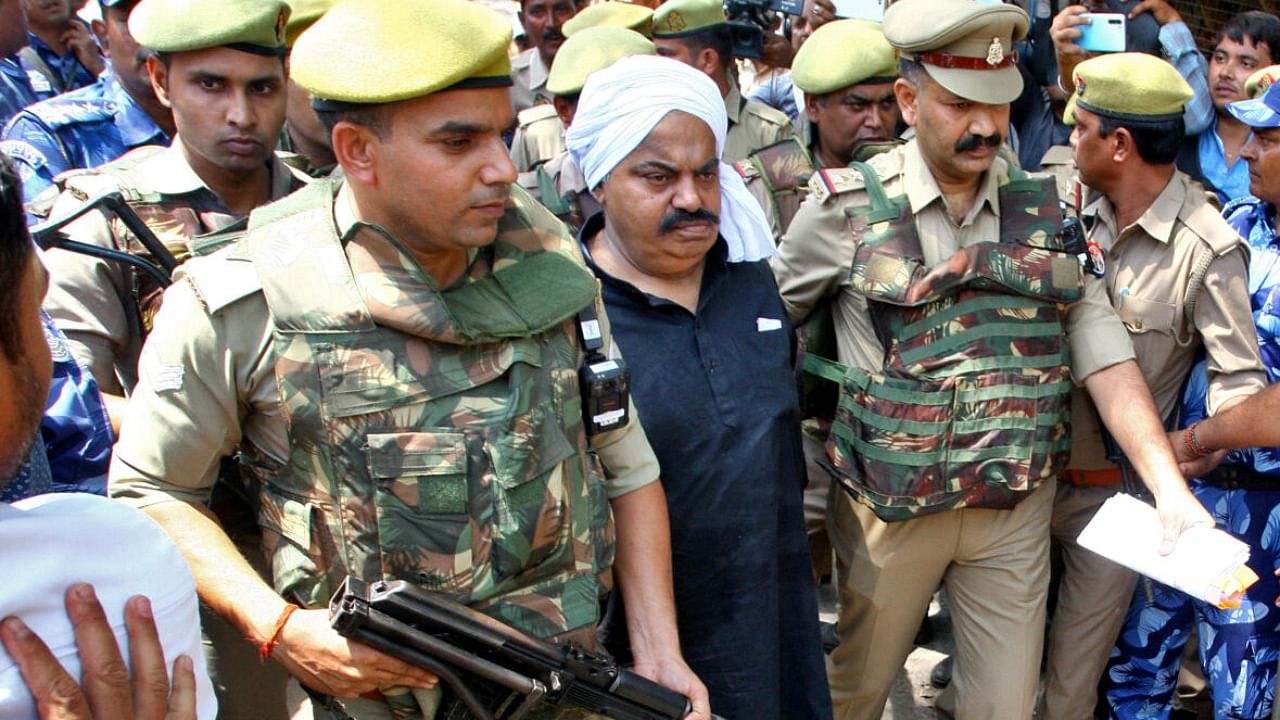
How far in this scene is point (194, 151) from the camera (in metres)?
2.95

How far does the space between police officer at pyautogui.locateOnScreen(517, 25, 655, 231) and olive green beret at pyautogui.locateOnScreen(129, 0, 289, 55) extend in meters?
1.32

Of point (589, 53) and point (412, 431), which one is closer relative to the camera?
point (412, 431)

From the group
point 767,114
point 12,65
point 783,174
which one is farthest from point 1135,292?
point 12,65

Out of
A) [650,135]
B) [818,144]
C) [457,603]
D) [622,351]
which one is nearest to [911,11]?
[650,135]

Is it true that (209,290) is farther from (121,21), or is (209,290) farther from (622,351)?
(121,21)

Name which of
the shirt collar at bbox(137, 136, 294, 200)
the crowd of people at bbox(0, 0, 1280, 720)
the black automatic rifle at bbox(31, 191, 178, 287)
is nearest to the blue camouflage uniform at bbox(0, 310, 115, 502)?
the crowd of people at bbox(0, 0, 1280, 720)

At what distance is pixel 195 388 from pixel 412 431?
365mm

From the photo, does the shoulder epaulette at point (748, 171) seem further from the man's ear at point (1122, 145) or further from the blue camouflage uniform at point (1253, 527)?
the blue camouflage uniform at point (1253, 527)

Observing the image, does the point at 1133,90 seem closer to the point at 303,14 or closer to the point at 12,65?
the point at 303,14

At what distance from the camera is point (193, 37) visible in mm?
2910

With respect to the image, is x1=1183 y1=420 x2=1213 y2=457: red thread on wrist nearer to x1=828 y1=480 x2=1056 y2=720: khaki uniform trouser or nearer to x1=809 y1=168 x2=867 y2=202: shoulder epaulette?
x1=828 y1=480 x2=1056 y2=720: khaki uniform trouser

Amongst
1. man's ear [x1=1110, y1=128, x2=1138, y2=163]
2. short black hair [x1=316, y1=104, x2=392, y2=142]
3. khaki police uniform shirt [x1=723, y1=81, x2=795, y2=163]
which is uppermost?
short black hair [x1=316, y1=104, x2=392, y2=142]

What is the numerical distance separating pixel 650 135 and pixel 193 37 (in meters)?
1.15

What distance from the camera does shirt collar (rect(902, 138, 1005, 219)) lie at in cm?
316
